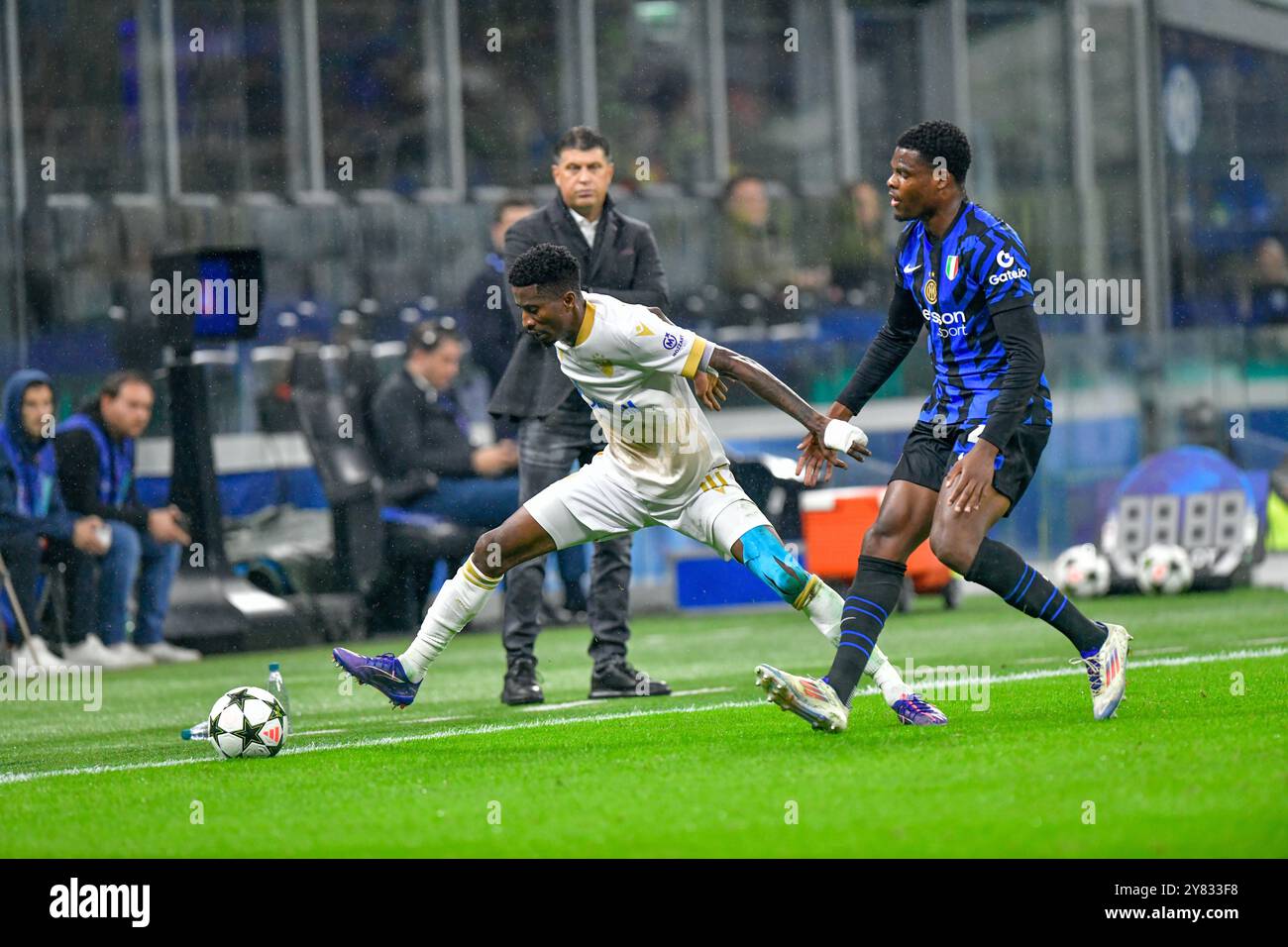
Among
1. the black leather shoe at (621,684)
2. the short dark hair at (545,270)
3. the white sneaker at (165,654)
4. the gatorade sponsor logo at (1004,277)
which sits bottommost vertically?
the white sneaker at (165,654)

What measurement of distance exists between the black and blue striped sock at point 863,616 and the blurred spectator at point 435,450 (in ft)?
25.7

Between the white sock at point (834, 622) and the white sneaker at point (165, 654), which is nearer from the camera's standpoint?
the white sock at point (834, 622)

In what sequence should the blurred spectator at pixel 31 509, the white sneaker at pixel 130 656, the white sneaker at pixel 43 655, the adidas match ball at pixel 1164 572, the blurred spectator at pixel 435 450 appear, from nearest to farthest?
the white sneaker at pixel 43 655
the blurred spectator at pixel 31 509
the white sneaker at pixel 130 656
the adidas match ball at pixel 1164 572
the blurred spectator at pixel 435 450

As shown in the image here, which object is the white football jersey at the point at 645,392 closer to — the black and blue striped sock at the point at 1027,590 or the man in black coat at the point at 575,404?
the black and blue striped sock at the point at 1027,590

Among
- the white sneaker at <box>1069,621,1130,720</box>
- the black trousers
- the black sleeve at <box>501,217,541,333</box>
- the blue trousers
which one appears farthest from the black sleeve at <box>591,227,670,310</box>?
the blue trousers

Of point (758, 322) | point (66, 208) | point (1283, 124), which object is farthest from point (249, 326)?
point (1283, 124)

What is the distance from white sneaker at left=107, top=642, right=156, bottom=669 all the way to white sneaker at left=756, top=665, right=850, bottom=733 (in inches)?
293

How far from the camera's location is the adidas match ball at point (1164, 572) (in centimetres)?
1376

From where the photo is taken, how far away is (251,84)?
54.6 ft

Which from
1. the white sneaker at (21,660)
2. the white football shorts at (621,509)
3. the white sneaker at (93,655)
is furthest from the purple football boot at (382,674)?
the white sneaker at (93,655)

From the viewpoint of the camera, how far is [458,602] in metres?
6.89

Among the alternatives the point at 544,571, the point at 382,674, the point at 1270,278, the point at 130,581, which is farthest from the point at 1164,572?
the point at 382,674

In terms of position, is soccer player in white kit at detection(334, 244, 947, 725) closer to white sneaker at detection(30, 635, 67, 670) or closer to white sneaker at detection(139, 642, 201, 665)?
white sneaker at detection(30, 635, 67, 670)

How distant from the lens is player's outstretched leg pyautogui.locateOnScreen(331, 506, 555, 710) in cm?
682
